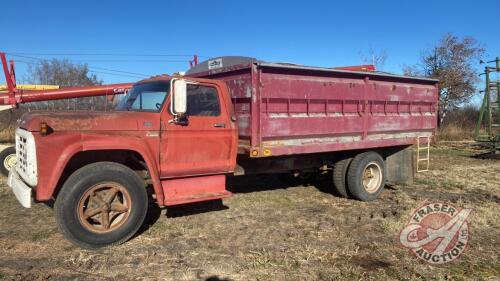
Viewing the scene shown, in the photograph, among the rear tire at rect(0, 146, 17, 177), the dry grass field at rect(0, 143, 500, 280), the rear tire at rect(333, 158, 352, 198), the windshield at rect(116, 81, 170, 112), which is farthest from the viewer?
the rear tire at rect(0, 146, 17, 177)

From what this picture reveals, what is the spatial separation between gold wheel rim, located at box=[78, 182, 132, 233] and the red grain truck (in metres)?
0.01

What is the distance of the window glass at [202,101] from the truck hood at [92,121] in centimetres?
52

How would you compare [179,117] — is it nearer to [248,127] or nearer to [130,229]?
[248,127]

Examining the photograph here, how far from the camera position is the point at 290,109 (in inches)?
246

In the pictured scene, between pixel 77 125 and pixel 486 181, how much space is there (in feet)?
28.1

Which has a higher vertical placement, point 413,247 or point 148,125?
point 148,125

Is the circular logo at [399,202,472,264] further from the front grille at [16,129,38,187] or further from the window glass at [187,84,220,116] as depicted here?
the front grille at [16,129,38,187]

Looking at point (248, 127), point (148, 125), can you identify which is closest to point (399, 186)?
point (248, 127)

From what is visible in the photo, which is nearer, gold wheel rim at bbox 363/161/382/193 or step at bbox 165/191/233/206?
step at bbox 165/191/233/206

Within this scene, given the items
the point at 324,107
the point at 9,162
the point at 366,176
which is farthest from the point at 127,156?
the point at 9,162

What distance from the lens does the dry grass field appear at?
14.0ft

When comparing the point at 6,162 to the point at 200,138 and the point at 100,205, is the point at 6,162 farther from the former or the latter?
the point at 200,138

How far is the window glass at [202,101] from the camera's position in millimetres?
5598

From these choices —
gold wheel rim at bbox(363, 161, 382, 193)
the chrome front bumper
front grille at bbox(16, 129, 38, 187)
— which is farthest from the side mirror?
gold wheel rim at bbox(363, 161, 382, 193)
